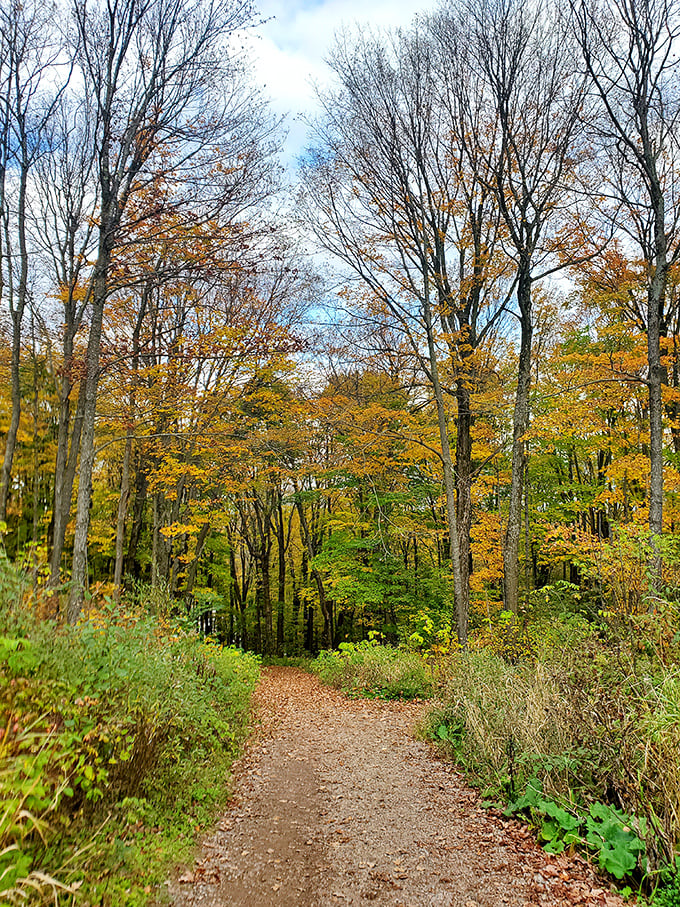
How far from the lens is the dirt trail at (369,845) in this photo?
3062 millimetres

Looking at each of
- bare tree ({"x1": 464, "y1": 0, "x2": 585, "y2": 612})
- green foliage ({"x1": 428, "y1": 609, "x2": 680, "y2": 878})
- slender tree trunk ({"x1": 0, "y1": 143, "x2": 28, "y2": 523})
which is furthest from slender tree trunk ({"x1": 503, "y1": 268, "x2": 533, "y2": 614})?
slender tree trunk ({"x1": 0, "y1": 143, "x2": 28, "y2": 523})

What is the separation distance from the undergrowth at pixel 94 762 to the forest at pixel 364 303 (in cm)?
8

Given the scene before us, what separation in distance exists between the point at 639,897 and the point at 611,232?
1012 cm

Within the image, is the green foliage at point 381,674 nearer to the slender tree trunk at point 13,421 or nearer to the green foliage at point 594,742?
the green foliage at point 594,742

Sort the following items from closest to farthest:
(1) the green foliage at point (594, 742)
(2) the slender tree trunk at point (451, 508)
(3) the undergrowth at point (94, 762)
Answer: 1. (3) the undergrowth at point (94, 762)
2. (1) the green foliage at point (594, 742)
3. (2) the slender tree trunk at point (451, 508)

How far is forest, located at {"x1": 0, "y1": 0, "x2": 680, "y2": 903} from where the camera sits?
634cm

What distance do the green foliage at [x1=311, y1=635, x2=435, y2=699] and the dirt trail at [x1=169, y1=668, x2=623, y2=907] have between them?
9.79ft

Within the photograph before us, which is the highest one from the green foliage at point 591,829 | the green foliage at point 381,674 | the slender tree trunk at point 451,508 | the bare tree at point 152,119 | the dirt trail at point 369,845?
the bare tree at point 152,119

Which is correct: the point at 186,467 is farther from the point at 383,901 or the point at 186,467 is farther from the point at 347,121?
the point at 383,901

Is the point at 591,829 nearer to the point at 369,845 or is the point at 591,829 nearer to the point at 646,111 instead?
the point at 369,845

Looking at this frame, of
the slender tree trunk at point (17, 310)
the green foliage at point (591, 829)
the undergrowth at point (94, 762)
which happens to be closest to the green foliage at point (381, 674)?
the undergrowth at point (94, 762)

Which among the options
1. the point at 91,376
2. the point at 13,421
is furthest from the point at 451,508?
the point at 13,421

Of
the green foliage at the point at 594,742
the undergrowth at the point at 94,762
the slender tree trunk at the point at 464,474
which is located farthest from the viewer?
the slender tree trunk at the point at 464,474

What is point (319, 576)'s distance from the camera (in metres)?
19.6
